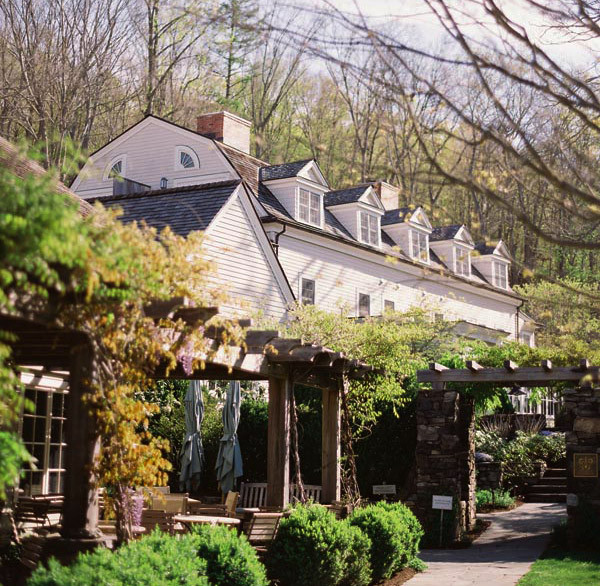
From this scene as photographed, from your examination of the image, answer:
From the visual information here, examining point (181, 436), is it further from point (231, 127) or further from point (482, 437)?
point (231, 127)

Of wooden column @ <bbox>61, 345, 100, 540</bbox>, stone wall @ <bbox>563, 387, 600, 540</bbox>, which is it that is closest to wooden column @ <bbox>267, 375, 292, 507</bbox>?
wooden column @ <bbox>61, 345, 100, 540</bbox>

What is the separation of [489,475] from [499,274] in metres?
17.9

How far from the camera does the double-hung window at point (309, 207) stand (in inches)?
1038

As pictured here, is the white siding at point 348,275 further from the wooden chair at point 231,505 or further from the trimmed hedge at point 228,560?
the trimmed hedge at point 228,560

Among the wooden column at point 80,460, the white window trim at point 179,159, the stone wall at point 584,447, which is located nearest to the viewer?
the wooden column at point 80,460

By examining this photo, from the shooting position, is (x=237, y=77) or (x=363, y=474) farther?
(x=237, y=77)

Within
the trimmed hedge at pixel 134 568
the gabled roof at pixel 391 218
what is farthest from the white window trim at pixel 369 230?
the trimmed hedge at pixel 134 568

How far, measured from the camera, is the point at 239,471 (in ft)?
55.4

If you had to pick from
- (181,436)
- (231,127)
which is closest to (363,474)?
(181,436)

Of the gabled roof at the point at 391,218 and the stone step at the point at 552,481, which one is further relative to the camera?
the gabled roof at the point at 391,218

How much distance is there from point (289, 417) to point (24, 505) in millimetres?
3557

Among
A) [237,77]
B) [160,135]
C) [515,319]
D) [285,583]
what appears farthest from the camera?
[515,319]

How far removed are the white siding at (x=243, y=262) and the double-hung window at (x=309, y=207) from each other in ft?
13.0

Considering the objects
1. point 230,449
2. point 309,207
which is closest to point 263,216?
point 309,207
